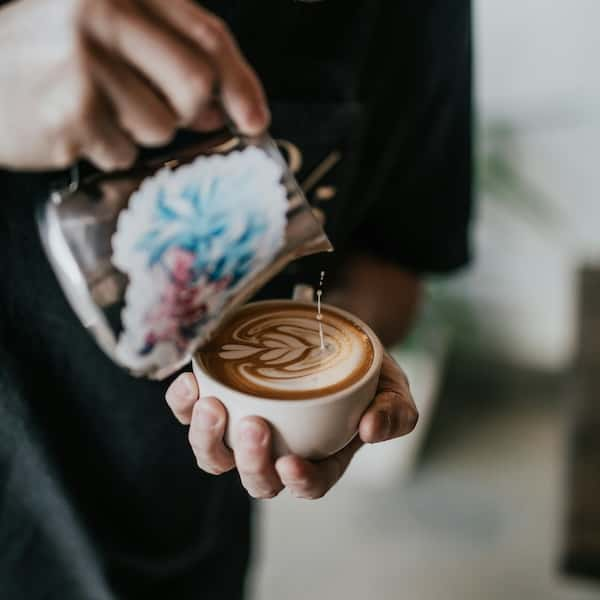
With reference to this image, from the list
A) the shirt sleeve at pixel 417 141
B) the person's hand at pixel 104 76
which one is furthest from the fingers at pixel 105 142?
the shirt sleeve at pixel 417 141

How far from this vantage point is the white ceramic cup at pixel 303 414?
44 cm

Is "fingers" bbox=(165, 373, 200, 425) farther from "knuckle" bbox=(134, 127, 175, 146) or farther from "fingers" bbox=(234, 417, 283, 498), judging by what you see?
"knuckle" bbox=(134, 127, 175, 146)

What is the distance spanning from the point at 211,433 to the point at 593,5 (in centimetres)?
168

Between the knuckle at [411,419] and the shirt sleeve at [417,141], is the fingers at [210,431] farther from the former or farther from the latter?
the shirt sleeve at [417,141]

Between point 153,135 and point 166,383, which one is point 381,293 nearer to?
point 166,383

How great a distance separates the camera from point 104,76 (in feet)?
1.07

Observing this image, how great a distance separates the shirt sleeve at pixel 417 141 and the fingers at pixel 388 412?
31 cm

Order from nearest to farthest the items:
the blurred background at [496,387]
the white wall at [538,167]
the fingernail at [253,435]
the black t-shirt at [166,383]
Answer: the fingernail at [253,435]
the black t-shirt at [166,383]
the blurred background at [496,387]
the white wall at [538,167]

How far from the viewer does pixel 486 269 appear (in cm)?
201

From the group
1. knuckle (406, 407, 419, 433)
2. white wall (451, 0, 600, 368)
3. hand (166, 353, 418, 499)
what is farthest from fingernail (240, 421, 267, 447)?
white wall (451, 0, 600, 368)

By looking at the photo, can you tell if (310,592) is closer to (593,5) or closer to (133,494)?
(133,494)

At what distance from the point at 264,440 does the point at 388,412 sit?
92mm

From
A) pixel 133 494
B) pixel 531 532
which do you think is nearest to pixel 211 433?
pixel 133 494

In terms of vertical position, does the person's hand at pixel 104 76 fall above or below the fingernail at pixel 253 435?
above
